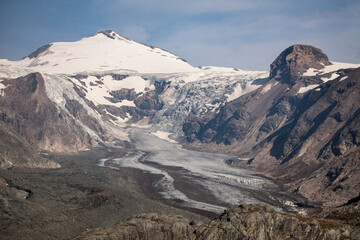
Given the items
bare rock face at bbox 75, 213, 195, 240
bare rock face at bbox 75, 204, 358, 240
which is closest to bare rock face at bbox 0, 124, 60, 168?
bare rock face at bbox 75, 213, 195, 240

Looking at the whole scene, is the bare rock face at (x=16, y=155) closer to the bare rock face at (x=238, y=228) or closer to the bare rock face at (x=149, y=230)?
the bare rock face at (x=149, y=230)

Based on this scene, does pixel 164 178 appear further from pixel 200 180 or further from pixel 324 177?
pixel 324 177

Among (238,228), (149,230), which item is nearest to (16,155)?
(149,230)

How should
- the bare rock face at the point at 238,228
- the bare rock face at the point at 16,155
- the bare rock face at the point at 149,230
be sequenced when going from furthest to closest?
the bare rock face at the point at 16,155, the bare rock face at the point at 149,230, the bare rock face at the point at 238,228

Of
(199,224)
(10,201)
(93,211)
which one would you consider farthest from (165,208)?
(199,224)

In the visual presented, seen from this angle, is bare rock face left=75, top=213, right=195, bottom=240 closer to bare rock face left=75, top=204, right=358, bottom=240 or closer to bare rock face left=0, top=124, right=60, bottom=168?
bare rock face left=75, top=204, right=358, bottom=240

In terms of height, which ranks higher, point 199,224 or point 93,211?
point 199,224

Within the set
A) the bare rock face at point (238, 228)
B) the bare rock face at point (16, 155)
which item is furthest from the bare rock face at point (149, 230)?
the bare rock face at point (16, 155)

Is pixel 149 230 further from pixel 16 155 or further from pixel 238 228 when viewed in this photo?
pixel 16 155
